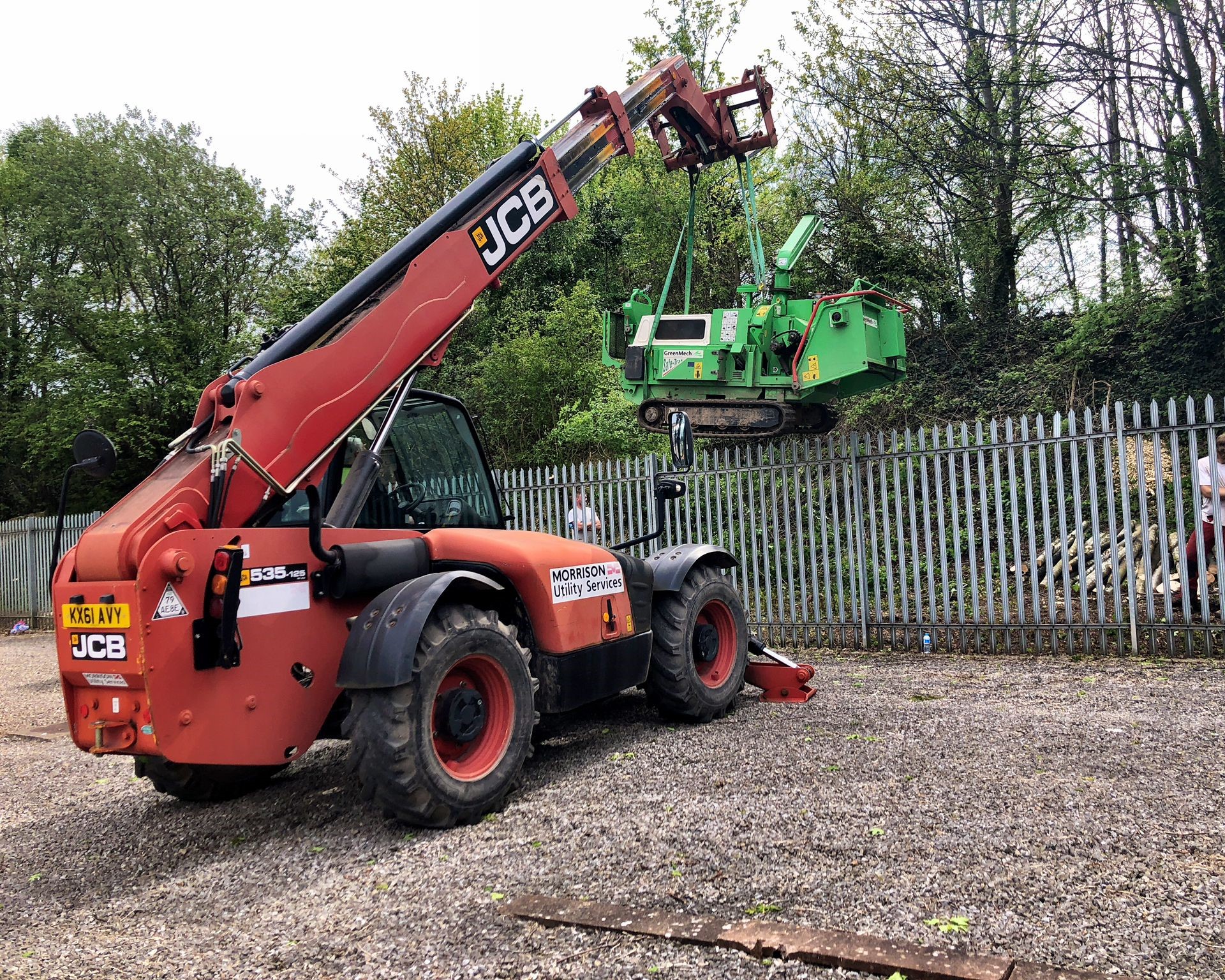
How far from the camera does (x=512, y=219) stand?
5.52 m

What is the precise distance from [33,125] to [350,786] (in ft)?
106

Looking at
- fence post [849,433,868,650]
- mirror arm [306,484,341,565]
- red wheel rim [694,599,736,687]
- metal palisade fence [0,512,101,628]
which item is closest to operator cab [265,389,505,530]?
mirror arm [306,484,341,565]

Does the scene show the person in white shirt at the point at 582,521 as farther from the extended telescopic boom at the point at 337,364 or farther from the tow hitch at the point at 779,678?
the extended telescopic boom at the point at 337,364

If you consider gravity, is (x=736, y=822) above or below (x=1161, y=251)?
below

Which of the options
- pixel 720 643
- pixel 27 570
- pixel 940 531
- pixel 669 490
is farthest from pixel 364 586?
pixel 27 570

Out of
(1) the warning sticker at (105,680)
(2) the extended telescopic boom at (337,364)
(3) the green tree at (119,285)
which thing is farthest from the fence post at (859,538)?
(3) the green tree at (119,285)

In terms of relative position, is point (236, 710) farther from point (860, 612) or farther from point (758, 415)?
point (758, 415)

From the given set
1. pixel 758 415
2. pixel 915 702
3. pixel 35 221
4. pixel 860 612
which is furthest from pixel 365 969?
pixel 35 221

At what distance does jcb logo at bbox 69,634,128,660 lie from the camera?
3500mm

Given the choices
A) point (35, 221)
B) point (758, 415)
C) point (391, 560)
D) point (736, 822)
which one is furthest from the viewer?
point (35, 221)

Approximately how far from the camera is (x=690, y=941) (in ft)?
9.23

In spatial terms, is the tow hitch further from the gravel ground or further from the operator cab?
the operator cab

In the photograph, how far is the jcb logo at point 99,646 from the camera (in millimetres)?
3500

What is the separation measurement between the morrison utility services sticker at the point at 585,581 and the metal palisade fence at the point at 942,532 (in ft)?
11.1
